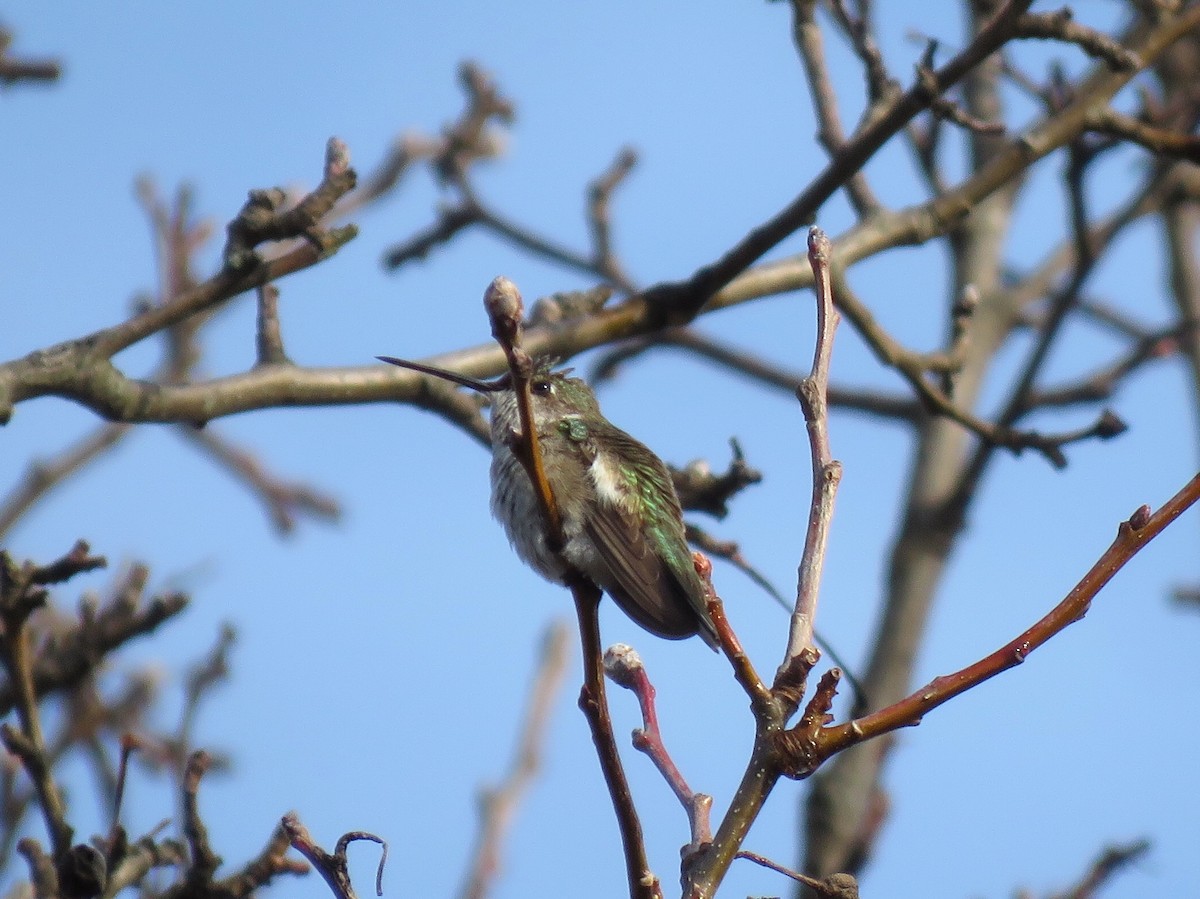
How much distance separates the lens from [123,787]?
3.58 metres


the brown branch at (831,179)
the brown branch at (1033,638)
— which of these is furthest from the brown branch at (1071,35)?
the brown branch at (1033,638)

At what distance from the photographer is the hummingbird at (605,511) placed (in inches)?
166

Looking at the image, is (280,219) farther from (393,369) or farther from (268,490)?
(268,490)

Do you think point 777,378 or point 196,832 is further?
point 777,378

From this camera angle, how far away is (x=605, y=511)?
440 centimetres

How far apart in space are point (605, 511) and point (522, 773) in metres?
1.05

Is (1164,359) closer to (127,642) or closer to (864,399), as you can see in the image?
(864,399)

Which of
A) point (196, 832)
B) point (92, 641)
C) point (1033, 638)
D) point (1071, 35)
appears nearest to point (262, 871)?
point (196, 832)

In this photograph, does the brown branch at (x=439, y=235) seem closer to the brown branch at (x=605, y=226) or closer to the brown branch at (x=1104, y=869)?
the brown branch at (x=605, y=226)

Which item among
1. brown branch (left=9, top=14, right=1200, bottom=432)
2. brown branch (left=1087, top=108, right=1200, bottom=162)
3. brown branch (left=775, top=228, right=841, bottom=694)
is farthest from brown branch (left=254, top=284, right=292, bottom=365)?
brown branch (left=1087, top=108, right=1200, bottom=162)

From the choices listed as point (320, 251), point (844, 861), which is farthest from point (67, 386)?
point (844, 861)

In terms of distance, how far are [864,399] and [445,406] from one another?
151 inches

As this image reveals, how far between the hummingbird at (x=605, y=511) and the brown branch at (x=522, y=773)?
2.71 feet

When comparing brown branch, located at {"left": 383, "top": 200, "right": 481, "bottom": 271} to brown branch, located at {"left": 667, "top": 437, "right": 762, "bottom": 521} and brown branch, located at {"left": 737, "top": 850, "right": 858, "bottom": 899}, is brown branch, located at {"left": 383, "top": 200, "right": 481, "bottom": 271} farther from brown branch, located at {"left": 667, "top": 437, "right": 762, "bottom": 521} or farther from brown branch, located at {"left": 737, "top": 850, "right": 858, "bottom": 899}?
brown branch, located at {"left": 737, "top": 850, "right": 858, "bottom": 899}
